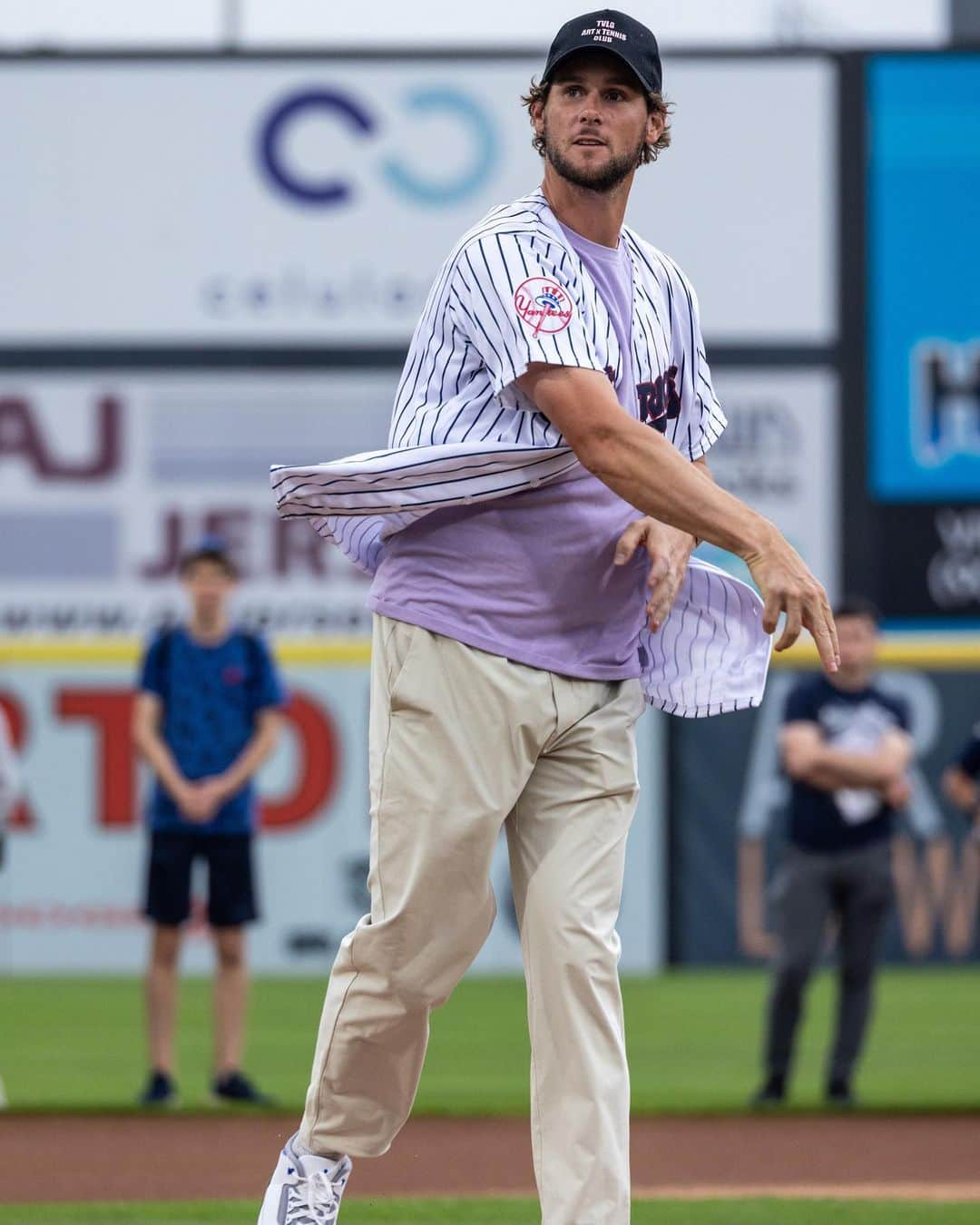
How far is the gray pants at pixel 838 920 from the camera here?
841 centimetres

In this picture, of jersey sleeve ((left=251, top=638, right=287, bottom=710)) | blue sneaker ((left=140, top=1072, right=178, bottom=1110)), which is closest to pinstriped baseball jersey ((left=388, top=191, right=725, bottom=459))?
jersey sleeve ((left=251, top=638, right=287, bottom=710))

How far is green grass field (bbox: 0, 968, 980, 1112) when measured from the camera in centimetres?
844

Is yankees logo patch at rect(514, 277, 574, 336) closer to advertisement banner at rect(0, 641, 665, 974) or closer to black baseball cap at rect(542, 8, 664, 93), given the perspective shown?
black baseball cap at rect(542, 8, 664, 93)

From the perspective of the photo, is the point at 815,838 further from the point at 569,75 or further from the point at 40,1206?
the point at 569,75

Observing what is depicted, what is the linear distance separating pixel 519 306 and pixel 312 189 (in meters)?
11.9

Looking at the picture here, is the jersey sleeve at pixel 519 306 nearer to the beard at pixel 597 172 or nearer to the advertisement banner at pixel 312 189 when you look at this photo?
the beard at pixel 597 172

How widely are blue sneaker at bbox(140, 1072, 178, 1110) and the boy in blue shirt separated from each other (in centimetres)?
9

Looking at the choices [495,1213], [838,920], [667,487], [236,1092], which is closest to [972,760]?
[838,920]

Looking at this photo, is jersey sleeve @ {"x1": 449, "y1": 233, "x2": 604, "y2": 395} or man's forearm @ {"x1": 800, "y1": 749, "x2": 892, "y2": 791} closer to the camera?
jersey sleeve @ {"x1": 449, "y1": 233, "x2": 604, "y2": 395}

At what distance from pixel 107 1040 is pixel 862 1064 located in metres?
3.61

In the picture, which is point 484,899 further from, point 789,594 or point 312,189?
point 312,189

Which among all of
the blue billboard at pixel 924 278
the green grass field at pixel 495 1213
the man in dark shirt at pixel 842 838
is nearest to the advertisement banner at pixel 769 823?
the blue billboard at pixel 924 278

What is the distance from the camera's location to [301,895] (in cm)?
1382

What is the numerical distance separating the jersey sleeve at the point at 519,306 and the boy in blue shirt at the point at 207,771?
464 centimetres
